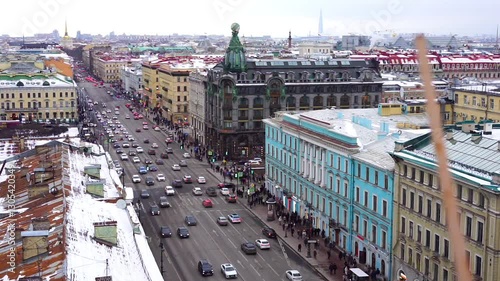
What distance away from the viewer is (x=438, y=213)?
1449 inches

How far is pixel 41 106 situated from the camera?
4240 inches

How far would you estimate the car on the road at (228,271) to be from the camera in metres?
43.2

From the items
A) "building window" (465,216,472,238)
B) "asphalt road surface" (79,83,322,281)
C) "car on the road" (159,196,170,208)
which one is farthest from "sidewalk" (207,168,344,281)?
"building window" (465,216,472,238)

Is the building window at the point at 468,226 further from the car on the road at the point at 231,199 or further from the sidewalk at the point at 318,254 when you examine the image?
the car on the road at the point at 231,199

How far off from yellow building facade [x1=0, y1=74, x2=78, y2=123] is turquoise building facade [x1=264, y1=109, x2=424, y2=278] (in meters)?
53.5

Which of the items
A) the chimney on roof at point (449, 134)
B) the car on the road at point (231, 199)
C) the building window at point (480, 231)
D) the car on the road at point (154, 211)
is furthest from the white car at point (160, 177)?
the building window at point (480, 231)

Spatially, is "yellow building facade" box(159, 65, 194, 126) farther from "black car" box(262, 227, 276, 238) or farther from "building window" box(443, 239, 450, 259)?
"building window" box(443, 239, 450, 259)

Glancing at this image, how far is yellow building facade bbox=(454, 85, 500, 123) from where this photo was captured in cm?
7081

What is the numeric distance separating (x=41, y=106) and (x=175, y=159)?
2955 centimetres

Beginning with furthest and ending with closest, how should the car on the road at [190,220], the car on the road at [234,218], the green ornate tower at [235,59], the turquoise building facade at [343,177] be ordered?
the green ornate tower at [235,59] → the car on the road at [234,218] → the car on the road at [190,220] → the turquoise building facade at [343,177]

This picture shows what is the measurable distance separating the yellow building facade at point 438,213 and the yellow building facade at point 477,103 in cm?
3148

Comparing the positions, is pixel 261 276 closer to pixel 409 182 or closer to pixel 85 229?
pixel 409 182

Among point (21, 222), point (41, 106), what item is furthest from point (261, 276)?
point (41, 106)

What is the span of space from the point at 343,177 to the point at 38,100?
71.3 meters
